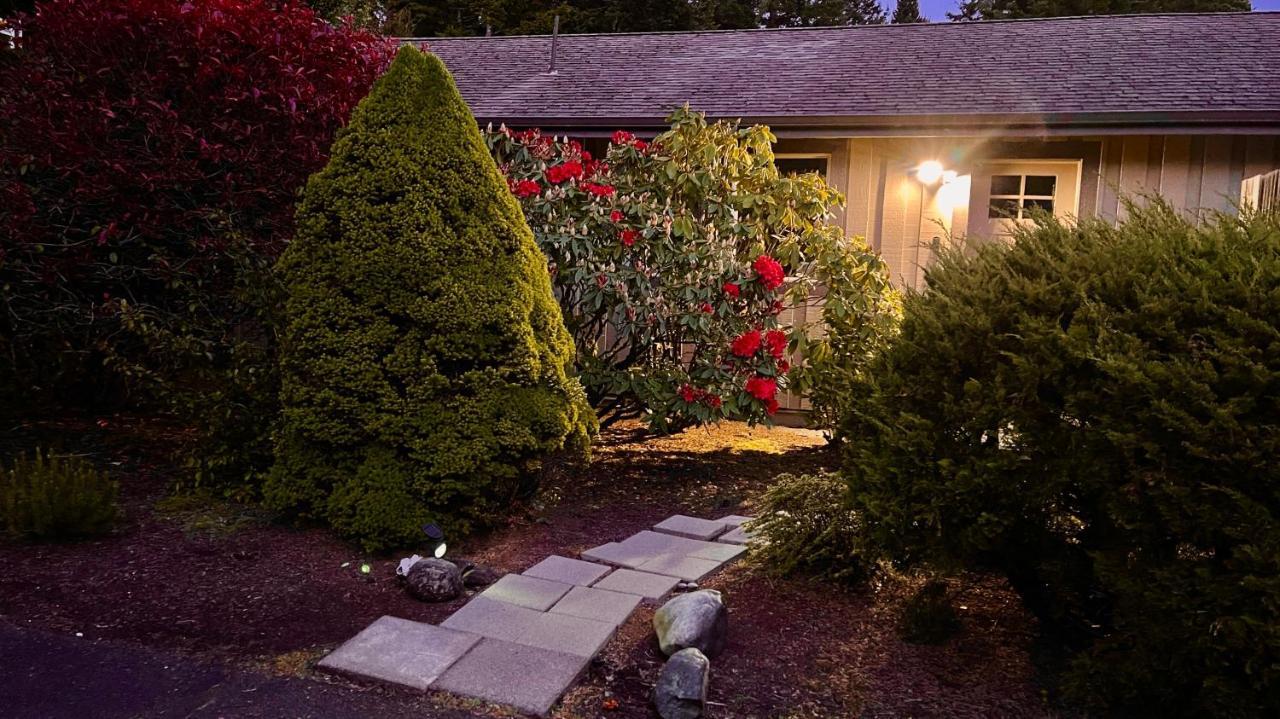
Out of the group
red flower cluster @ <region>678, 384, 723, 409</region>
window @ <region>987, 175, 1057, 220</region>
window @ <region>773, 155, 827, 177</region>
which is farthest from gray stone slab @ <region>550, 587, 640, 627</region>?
window @ <region>987, 175, 1057, 220</region>

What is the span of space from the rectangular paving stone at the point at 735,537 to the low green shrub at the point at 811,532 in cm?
37

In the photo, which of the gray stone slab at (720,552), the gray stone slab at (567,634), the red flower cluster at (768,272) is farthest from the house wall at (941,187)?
the gray stone slab at (567,634)

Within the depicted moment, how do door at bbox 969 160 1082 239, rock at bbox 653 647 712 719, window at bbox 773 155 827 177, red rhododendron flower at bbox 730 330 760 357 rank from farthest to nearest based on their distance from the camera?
1. window at bbox 773 155 827 177
2. door at bbox 969 160 1082 239
3. red rhododendron flower at bbox 730 330 760 357
4. rock at bbox 653 647 712 719

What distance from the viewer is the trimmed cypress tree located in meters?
3.91

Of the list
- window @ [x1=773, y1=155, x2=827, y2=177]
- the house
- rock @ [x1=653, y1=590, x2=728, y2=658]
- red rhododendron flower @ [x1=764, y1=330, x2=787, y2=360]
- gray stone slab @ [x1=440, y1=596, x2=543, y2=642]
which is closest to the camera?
rock @ [x1=653, y1=590, x2=728, y2=658]

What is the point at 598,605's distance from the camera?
3352 mm

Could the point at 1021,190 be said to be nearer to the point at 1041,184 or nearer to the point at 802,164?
the point at 1041,184

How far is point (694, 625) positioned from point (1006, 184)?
6978 mm

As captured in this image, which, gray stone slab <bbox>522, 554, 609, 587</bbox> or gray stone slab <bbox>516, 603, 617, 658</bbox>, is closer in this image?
gray stone slab <bbox>516, 603, 617, 658</bbox>

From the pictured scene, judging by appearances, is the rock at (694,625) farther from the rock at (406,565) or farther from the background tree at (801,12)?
the background tree at (801,12)

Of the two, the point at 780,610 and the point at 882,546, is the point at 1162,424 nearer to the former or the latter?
the point at 882,546

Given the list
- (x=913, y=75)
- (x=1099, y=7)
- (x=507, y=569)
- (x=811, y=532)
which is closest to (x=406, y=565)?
(x=507, y=569)

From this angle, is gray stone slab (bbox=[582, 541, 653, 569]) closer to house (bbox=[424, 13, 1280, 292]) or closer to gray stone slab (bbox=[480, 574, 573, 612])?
gray stone slab (bbox=[480, 574, 573, 612])

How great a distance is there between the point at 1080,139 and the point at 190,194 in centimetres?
727
